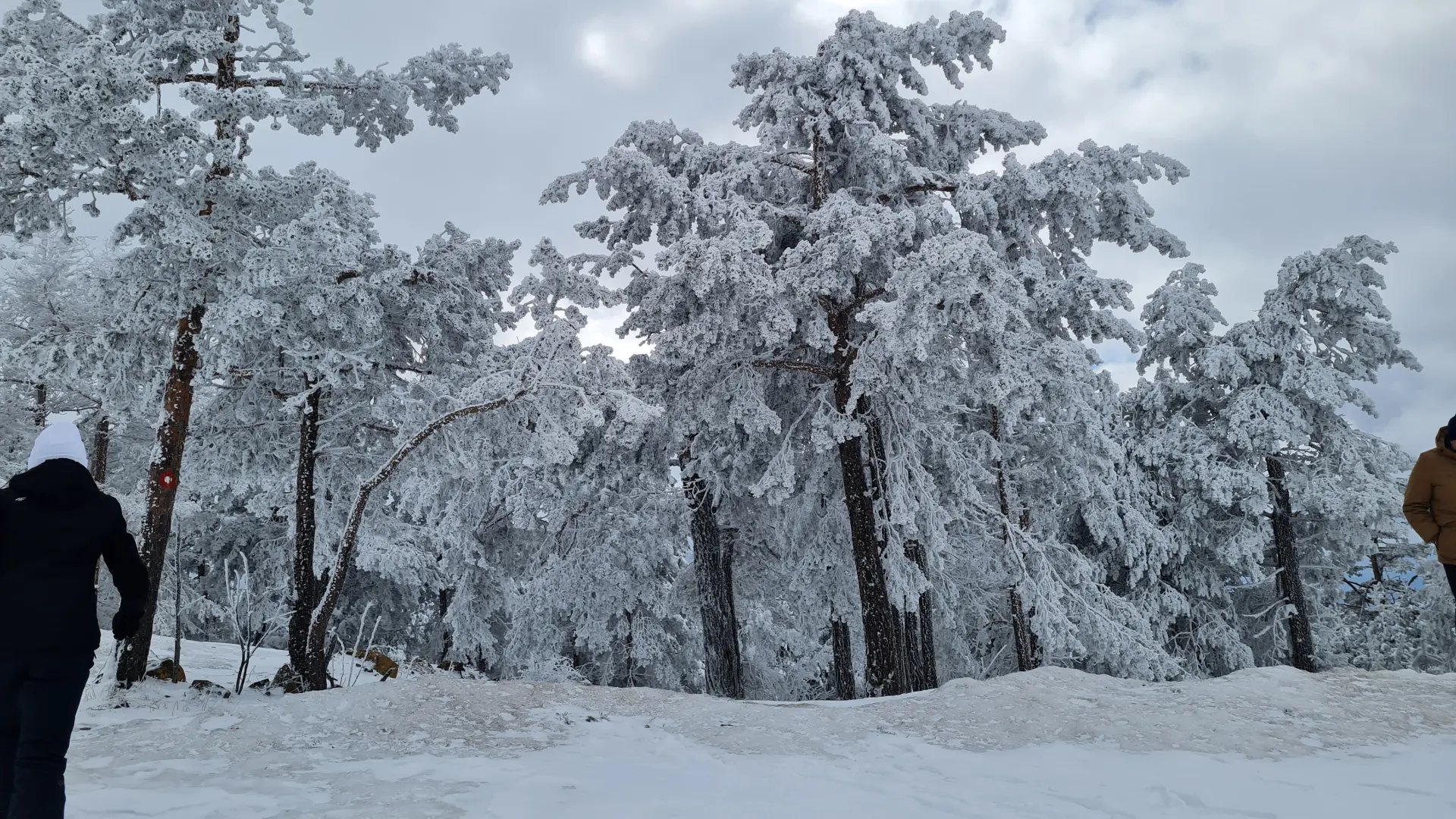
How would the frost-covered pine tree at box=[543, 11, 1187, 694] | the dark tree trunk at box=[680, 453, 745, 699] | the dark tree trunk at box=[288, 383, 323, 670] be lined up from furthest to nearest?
the dark tree trunk at box=[680, 453, 745, 699], the frost-covered pine tree at box=[543, 11, 1187, 694], the dark tree trunk at box=[288, 383, 323, 670]

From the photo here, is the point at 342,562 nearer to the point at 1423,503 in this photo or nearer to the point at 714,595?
the point at 714,595

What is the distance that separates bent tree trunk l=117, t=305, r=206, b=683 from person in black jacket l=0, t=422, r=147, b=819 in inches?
204

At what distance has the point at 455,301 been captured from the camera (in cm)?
1072

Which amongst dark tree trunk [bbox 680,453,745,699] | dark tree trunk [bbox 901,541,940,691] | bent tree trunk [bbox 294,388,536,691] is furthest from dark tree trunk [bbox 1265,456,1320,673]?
bent tree trunk [bbox 294,388,536,691]

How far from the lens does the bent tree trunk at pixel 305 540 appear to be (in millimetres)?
9352

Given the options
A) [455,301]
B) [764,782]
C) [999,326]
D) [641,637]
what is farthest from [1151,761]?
[641,637]

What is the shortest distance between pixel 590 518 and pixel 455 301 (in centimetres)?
489

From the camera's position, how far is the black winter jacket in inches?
135

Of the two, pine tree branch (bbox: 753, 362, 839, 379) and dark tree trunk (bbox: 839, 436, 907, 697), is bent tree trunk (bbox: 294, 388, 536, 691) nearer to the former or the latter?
pine tree branch (bbox: 753, 362, 839, 379)

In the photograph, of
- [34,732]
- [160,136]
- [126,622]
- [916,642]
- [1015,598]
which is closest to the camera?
[34,732]

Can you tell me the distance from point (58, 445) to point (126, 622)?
83 centimetres

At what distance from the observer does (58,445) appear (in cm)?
371

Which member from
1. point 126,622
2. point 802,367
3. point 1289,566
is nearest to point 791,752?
point 126,622

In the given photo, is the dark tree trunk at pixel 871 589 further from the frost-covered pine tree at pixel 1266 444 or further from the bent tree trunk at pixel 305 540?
the frost-covered pine tree at pixel 1266 444
